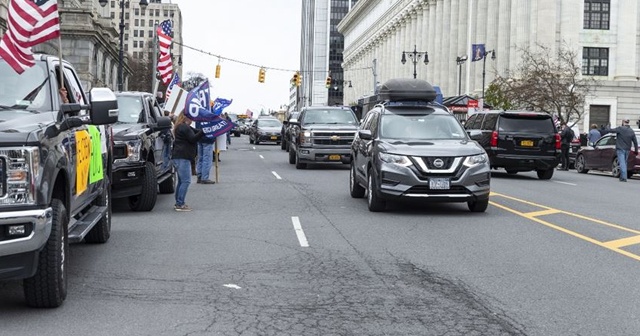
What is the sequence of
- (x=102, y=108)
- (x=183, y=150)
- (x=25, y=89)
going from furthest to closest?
1. (x=183, y=150)
2. (x=25, y=89)
3. (x=102, y=108)

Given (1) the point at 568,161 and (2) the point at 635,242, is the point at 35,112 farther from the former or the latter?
(1) the point at 568,161

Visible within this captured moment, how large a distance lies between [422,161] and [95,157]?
5766mm

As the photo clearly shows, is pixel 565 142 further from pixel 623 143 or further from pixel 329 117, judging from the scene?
pixel 329 117

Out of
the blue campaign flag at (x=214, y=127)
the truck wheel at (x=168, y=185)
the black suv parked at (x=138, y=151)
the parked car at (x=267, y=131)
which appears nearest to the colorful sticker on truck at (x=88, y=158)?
the black suv parked at (x=138, y=151)

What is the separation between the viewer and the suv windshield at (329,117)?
85.0 ft

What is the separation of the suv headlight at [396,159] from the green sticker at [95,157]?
523 centimetres

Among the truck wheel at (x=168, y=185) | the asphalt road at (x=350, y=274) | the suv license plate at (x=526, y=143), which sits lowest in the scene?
the asphalt road at (x=350, y=274)

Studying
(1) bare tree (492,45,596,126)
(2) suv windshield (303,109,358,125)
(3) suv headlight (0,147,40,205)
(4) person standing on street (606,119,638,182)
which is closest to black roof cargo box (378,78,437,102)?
(2) suv windshield (303,109,358,125)

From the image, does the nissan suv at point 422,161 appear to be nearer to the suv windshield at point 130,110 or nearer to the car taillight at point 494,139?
the suv windshield at point 130,110

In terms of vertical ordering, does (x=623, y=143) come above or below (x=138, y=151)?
above

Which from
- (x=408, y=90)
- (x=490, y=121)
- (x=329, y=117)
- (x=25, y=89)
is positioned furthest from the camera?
(x=329, y=117)

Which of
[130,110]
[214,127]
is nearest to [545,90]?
[214,127]

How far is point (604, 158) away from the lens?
28.5 metres

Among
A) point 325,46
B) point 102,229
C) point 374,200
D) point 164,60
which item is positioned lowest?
point 102,229
